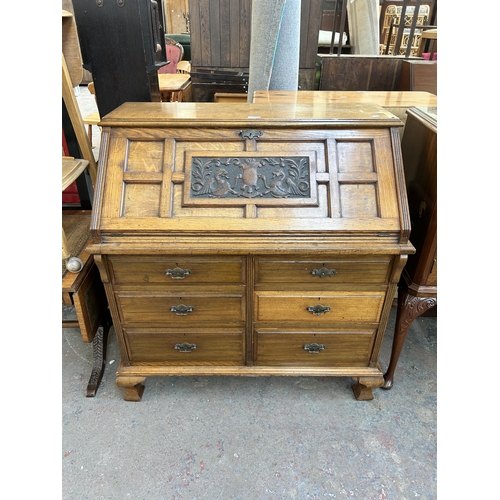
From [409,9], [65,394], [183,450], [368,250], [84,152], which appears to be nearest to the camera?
[368,250]

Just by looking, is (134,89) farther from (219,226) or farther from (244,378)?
(244,378)

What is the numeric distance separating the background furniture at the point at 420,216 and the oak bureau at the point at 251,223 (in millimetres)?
188

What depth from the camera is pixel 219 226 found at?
1.34m

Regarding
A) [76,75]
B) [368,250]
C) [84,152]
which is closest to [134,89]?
[76,75]

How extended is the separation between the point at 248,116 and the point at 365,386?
56.3 inches

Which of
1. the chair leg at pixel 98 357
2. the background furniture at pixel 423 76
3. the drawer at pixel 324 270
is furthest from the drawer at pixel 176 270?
the background furniture at pixel 423 76

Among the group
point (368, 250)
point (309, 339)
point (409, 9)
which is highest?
point (409, 9)

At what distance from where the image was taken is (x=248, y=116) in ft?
4.98

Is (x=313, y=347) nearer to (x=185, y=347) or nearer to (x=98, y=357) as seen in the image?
(x=185, y=347)

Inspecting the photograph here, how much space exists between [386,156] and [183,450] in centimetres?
159

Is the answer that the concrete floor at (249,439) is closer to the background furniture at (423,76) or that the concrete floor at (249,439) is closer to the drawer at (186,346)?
the drawer at (186,346)

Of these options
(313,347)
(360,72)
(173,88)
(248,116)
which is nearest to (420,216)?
(313,347)

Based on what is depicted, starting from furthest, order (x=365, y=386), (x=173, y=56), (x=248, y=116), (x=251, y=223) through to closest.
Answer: (x=173, y=56) → (x=365, y=386) → (x=248, y=116) → (x=251, y=223)

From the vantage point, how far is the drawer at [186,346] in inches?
64.2
